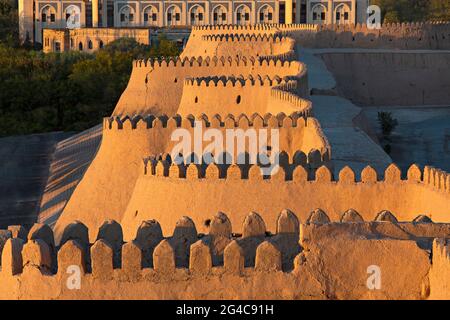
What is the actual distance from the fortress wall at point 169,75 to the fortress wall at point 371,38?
21519 mm

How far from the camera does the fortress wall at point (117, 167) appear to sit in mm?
29953

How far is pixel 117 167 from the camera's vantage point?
31375 millimetres

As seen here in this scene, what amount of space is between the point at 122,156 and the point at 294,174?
378 inches

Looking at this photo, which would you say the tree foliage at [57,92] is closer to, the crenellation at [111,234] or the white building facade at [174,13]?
the white building facade at [174,13]

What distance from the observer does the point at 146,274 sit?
47.6 ft

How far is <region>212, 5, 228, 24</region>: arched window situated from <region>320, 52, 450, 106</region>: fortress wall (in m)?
65.0

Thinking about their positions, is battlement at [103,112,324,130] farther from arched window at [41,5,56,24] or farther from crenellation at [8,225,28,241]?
arched window at [41,5,56,24]

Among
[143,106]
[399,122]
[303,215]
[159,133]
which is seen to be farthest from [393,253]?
[399,122]

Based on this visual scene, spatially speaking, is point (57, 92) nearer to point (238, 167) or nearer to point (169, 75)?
point (169, 75)

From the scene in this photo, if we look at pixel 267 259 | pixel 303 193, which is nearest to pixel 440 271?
pixel 267 259

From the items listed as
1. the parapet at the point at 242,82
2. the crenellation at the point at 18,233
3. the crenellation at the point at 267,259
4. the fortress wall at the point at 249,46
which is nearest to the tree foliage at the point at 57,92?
the fortress wall at the point at 249,46

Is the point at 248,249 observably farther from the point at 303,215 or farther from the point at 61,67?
the point at 61,67

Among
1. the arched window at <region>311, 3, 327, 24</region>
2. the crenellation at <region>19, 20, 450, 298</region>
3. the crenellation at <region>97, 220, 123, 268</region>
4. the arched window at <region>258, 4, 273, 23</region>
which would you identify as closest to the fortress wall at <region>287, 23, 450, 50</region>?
the crenellation at <region>19, 20, 450, 298</region>

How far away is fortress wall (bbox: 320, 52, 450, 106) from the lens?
62.9 metres
